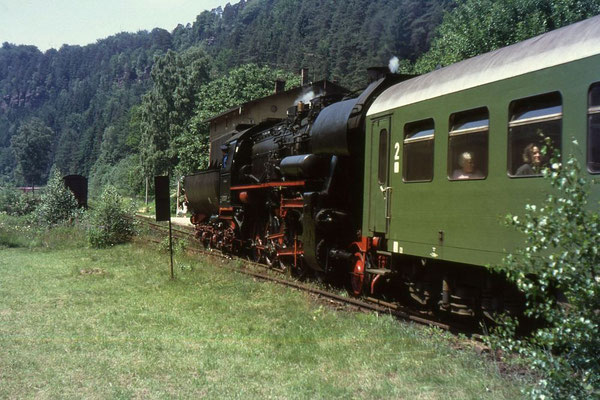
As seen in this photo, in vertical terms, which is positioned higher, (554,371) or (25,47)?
(25,47)

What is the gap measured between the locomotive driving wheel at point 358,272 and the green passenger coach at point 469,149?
150 mm

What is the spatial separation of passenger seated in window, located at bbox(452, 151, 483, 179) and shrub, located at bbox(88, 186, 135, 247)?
16745 millimetres

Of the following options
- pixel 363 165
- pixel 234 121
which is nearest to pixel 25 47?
pixel 234 121

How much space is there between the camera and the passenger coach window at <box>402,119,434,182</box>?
757cm

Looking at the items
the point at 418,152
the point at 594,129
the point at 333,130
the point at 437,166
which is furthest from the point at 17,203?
the point at 594,129

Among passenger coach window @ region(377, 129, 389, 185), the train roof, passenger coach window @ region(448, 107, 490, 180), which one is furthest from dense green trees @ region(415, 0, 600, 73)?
passenger coach window @ region(448, 107, 490, 180)

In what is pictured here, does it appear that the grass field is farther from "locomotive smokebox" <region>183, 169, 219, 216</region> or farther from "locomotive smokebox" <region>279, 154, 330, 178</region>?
"locomotive smokebox" <region>183, 169, 219, 216</region>

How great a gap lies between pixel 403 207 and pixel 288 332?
2.47m

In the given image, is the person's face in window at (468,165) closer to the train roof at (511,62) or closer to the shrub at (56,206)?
the train roof at (511,62)

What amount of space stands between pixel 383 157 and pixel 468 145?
210 cm

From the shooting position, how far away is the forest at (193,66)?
87.7 ft

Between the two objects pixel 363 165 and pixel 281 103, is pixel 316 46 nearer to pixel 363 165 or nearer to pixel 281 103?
pixel 281 103

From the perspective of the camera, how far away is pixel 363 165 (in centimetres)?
1024

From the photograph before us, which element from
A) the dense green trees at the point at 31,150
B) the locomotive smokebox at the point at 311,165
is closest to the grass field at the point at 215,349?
the locomotive smokebox at the point at 311,165
